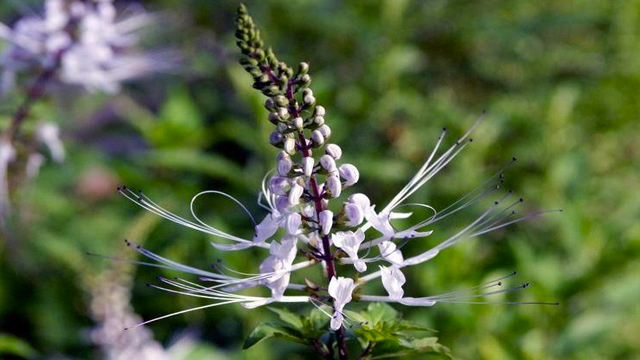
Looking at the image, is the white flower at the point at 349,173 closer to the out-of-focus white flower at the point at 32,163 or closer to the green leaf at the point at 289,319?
the green leaf at the point at 289,319

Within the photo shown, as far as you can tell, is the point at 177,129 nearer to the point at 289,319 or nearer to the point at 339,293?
the point at 289,319

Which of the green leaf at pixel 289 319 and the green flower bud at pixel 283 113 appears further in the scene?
the green leaf at pixel 289 319

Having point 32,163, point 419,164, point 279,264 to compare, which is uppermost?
point 419,164

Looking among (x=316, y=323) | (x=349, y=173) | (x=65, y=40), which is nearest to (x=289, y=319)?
(x=316, y=323)

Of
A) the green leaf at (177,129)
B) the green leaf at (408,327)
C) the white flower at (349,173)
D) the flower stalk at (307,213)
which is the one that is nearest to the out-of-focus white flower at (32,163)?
the green leaf at (177,129)

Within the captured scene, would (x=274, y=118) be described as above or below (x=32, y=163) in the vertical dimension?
below

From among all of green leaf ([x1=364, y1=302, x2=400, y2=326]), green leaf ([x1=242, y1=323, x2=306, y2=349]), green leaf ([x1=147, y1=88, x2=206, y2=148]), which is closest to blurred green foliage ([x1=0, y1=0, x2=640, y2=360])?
green leaf ([x1=147, y1=88, x2=206, y2=148])
